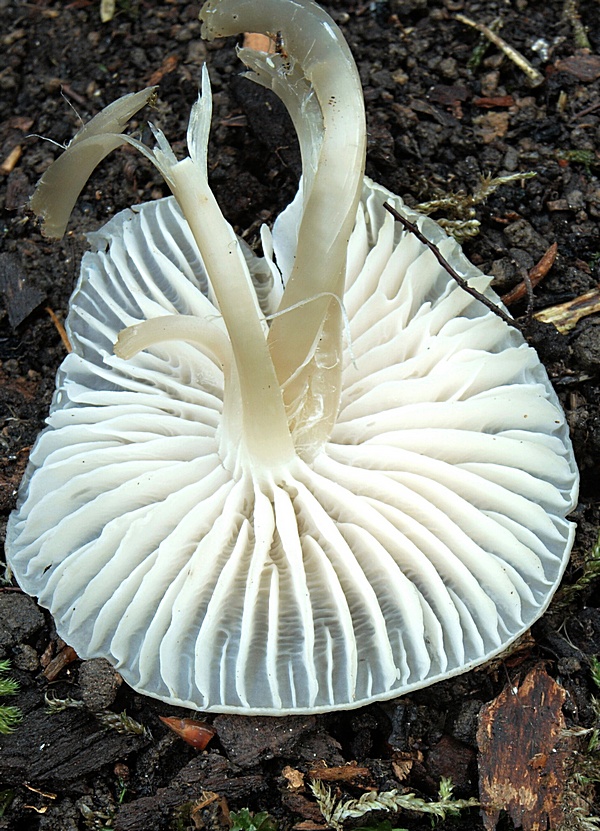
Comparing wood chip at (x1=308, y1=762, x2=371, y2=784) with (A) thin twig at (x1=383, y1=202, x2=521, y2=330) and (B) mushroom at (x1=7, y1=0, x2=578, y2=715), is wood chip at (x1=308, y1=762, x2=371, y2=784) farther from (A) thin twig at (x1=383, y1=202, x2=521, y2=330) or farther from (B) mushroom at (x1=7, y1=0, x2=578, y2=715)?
(A) thin twig at (x1=383, y1=202, x2=521, y2=330)

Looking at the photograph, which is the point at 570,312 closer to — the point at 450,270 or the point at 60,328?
the point at 450,270

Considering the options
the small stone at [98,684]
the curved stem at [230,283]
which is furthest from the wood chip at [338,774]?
the curved stem at [230,283]

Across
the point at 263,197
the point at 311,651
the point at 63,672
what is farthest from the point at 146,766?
the point at 263,197

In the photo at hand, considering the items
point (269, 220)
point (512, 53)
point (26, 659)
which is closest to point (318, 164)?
point (269, 220)

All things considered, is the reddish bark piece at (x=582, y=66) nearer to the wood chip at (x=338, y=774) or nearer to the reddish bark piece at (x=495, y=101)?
the reddish bark piece at (x=495, y=101)

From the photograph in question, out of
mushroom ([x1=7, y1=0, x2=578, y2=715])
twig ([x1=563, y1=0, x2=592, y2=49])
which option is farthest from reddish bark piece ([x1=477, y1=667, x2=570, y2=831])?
twig ([x1=563, y1=0, x2=592, y2=49])

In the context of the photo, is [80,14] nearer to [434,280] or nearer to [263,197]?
[263,197]

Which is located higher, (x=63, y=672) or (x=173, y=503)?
(x=173, y=503)
